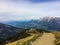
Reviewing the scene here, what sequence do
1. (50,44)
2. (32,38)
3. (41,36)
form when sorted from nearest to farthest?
1. (50,44)
2. (32,38)
3. (41,36)

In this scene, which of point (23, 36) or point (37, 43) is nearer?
point (37, 43)

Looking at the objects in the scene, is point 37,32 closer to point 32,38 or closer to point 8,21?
point 32,38

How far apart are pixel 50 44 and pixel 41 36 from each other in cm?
454

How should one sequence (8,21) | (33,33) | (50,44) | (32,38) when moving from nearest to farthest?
(50,44), (32,38), (33,33), (8,21)

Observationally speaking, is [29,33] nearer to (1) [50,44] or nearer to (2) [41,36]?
(2) [41,36]

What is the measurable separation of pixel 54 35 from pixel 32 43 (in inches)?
210

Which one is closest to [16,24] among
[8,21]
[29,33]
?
[8,21]

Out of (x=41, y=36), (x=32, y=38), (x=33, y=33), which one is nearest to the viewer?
(x=32, y=38)

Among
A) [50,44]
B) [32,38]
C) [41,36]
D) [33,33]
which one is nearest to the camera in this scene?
[50,44]

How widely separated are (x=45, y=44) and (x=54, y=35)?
4854 millimetres

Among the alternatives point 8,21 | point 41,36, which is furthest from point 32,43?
point 8,21

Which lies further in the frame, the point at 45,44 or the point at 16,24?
the point at 16,24

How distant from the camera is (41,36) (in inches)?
890

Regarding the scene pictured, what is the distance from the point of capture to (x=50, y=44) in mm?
18125
